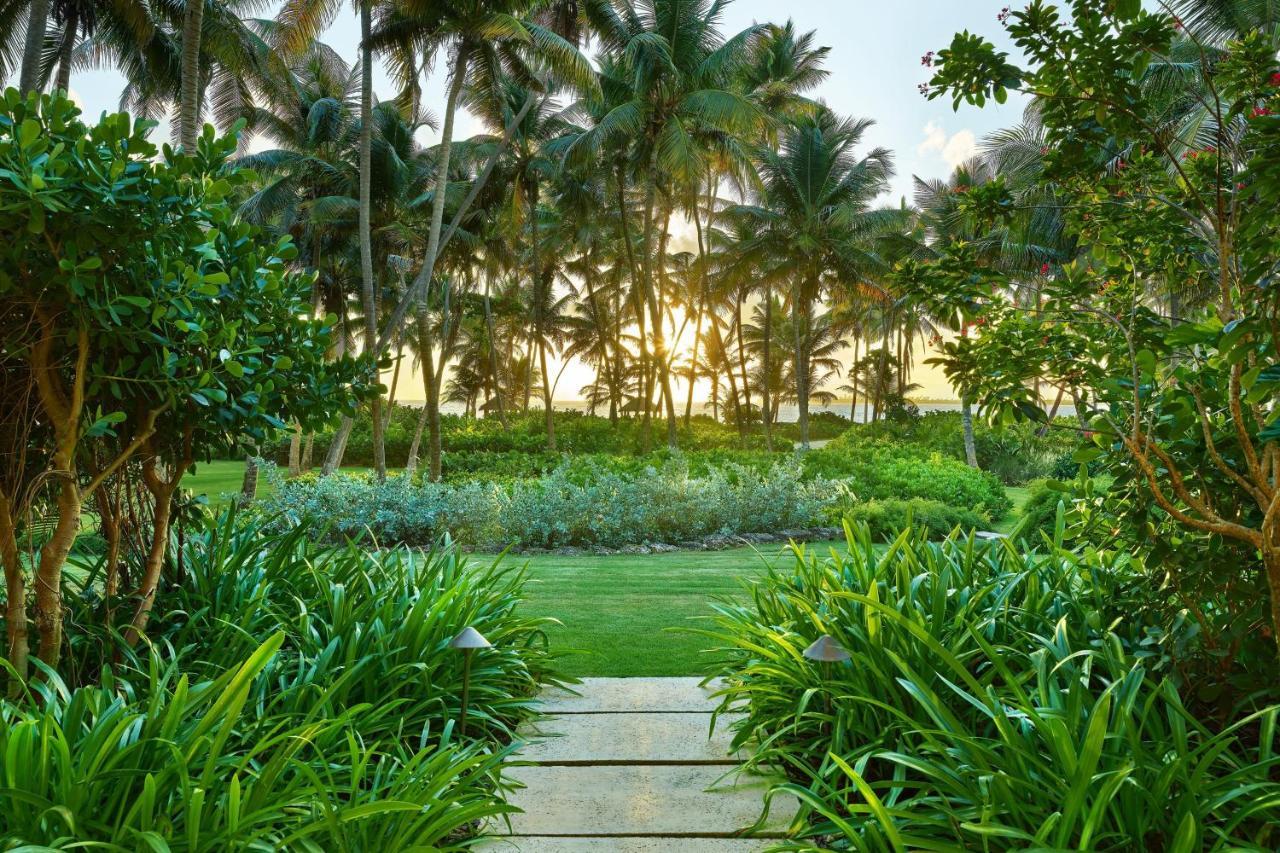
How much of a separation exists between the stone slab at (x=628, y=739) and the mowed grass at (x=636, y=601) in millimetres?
516

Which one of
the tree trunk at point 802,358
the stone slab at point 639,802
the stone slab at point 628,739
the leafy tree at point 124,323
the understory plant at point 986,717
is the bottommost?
the stone slab at point 639,802

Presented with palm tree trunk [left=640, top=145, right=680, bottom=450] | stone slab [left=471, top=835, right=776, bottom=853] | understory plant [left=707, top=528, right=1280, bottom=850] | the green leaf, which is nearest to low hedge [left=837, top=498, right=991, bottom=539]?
understory plant [left=707, top=528, right=1280, bottom=850]

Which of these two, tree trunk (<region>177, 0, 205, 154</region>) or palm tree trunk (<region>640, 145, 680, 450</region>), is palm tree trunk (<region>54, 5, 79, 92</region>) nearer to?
tree trunk (<region>177, 0, 205, 154</region>)

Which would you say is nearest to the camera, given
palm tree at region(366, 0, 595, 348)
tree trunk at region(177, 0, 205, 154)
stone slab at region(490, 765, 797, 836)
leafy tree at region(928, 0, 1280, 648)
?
leafy tree at region(928, 0, 1280, 648)

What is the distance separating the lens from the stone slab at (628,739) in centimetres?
330

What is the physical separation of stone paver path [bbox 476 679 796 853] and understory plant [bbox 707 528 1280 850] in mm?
158

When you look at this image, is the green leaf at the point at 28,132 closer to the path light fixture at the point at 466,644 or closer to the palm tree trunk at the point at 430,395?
the path light fixture at the point at 466,644

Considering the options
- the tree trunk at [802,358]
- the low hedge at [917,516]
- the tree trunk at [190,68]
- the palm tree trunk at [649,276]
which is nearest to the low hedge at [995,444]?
the tree trunk at [802,358]

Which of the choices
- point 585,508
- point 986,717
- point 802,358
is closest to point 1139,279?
point 986,717

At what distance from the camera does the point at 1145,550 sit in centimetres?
290

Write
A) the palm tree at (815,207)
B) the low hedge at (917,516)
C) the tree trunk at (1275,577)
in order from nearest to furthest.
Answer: the tree trunk at (1275,577) → the low hedge at (917,516) → the palm tree at (815,207)

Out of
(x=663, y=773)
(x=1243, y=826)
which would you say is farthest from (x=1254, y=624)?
(x=663, y=773)

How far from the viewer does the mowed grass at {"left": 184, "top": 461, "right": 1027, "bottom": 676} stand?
477cm

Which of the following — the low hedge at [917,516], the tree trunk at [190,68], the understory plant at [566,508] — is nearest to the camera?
the understory plant at [566,508]
